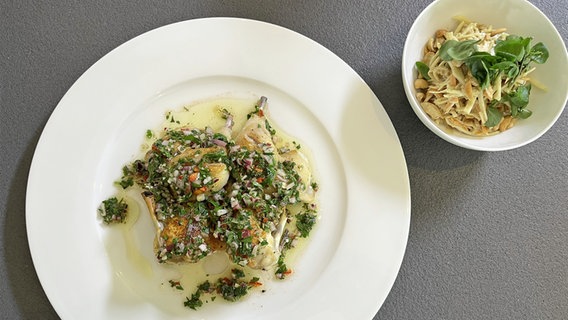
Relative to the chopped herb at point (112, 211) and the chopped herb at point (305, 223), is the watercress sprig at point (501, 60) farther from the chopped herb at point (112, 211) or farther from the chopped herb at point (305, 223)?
the chopped herb at point (112, 211)

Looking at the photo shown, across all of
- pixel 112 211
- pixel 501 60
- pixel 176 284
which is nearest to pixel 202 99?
pixel 112 211

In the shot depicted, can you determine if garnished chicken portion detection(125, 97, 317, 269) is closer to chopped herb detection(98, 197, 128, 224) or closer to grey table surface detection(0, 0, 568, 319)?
chopped herb detection(98, 197, 128, 224)

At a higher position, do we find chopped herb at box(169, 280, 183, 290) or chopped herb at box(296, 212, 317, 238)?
chopped herb at box(169, 280, 183, 290)

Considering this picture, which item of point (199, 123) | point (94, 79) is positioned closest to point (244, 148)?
point (199, 123)

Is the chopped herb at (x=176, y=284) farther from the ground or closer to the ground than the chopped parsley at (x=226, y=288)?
farther from the ground

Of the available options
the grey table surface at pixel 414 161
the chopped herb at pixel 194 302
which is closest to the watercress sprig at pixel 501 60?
the grey table surface at pixel 414 161

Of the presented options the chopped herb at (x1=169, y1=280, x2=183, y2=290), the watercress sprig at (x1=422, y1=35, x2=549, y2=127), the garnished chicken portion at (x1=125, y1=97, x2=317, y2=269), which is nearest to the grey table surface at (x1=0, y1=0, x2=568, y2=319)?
the watercress sprig at (x1=422, y1=35, x2=549, y2=127)
